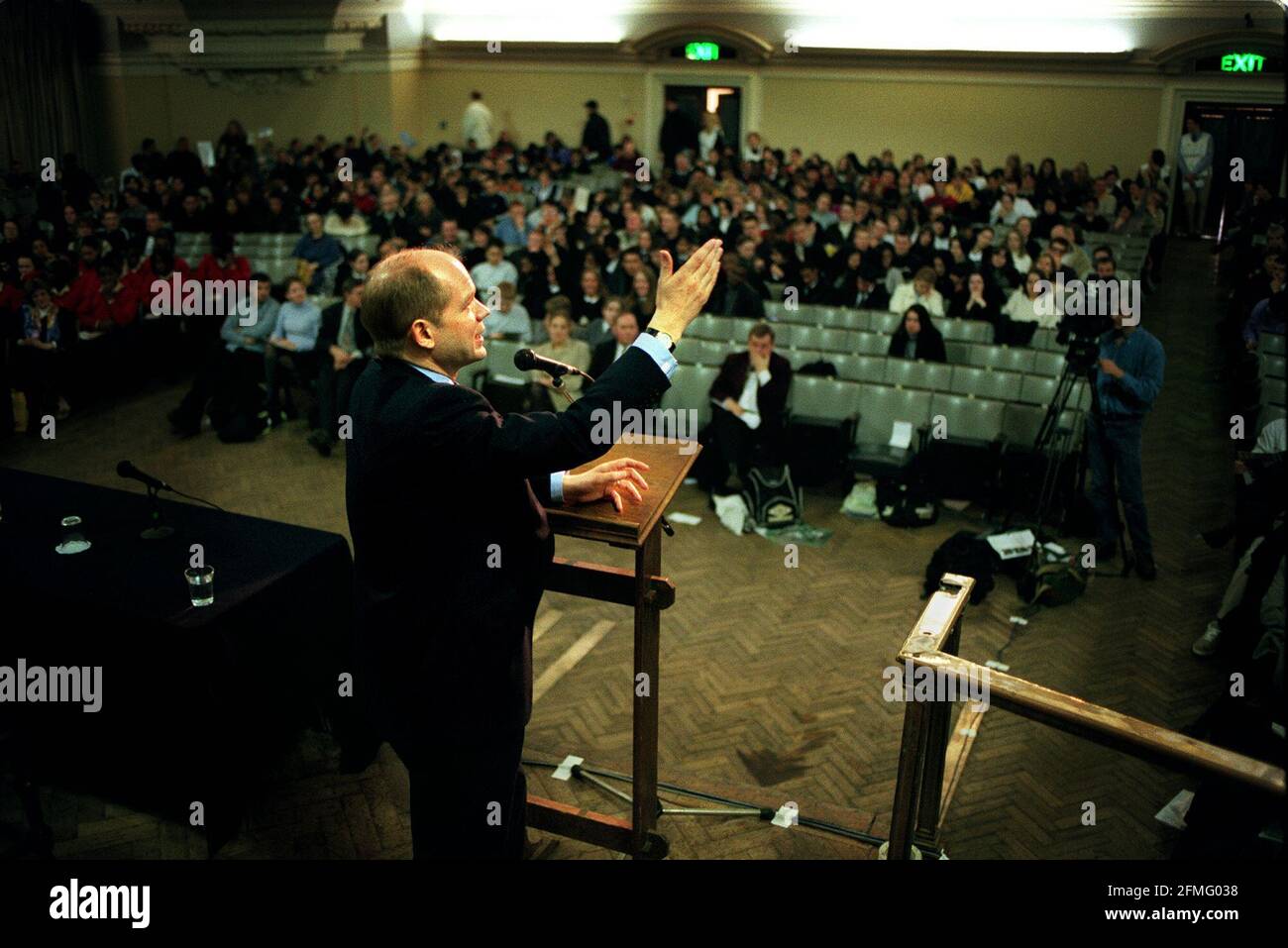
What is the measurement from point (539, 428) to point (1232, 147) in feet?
53.5

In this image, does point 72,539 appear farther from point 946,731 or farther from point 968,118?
point 968,118

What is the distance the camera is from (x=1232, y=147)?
49.5 ft

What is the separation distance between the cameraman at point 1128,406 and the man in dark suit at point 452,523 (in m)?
4.15

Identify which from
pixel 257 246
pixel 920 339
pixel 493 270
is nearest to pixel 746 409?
pixel 920 339

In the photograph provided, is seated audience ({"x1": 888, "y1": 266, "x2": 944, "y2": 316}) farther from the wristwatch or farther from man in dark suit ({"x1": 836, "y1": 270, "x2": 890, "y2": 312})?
the wristwatch

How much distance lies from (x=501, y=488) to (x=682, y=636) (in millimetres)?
3066

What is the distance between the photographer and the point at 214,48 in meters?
17.0

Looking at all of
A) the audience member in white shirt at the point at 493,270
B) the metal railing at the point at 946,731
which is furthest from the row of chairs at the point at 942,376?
the metal railing at the point at 946,731

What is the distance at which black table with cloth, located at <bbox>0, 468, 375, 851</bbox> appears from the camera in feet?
11.3

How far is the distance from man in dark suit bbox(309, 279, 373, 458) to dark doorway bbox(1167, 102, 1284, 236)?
12.5 meters

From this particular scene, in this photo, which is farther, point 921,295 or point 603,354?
point 921,295
